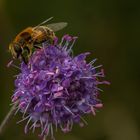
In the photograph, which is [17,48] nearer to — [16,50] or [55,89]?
[16,50]

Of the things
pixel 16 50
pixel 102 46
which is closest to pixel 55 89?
pixel 16 50

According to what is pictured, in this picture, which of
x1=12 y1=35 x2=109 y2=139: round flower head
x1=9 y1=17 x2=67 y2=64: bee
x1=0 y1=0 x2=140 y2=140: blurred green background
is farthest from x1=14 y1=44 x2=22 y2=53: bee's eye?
x1=0 y1=0 x2=140 y2=140: blurred green background

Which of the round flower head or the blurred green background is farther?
the blurred green background

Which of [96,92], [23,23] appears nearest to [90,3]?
[23,23]

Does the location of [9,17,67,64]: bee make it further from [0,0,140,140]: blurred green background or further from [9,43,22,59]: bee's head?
[0,0,140,140]: blurred green background

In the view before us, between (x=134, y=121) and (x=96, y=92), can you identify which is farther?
(x=134, y=121)

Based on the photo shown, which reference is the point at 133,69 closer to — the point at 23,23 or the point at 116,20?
the point at 116,20
